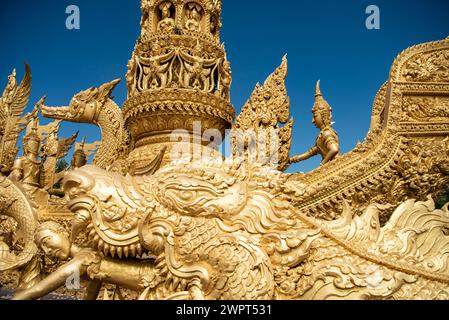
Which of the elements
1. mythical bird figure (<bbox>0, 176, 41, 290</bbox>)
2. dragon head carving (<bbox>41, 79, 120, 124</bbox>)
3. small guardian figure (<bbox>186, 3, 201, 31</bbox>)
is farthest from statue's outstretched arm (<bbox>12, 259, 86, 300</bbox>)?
dragon head carving (<bbox>41, 79, 120, 124</bbox>)

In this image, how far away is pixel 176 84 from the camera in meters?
6.54

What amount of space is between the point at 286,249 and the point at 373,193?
294 cm

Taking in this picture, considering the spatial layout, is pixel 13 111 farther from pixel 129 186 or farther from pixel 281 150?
pixel 129 186

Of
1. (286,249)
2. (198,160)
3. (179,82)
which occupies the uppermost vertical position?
(179,82)

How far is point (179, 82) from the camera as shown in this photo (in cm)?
652

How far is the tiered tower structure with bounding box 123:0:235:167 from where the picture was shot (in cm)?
643

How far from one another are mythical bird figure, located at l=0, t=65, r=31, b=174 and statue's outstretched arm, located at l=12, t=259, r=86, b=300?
6.73 m

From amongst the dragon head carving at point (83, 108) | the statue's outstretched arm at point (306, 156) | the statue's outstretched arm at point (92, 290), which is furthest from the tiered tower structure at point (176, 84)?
the statue's outstretched arm at point (92, 290)

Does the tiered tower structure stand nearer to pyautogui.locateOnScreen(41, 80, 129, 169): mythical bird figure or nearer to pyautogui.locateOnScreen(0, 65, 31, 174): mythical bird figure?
pyautogui.locateOnScreen(41, 80, 129, 169): mythical bird figure

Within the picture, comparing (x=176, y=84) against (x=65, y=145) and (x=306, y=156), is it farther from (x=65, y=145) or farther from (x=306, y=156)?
(x=65, y=145)

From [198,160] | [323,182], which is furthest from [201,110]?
[198,160]

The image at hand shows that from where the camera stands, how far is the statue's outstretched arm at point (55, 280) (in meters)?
1.71
